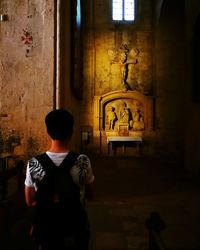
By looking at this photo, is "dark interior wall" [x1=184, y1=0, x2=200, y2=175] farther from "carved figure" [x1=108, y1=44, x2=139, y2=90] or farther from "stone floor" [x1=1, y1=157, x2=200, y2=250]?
"carved figure" [x1=108, y1=44, x2=139, y2=90]

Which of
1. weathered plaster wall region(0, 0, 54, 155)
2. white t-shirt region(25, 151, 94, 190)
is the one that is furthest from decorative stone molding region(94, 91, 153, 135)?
white t-shirt region(25, 151, 94, 190)

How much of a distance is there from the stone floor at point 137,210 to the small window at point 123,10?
7023 mm

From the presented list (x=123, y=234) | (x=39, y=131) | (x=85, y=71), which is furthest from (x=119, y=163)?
(x=123, y=234)

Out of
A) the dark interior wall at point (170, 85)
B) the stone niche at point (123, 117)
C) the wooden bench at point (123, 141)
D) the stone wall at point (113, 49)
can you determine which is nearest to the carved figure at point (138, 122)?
the stone niche at point (123, 117)

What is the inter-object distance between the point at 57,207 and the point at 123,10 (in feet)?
41.8

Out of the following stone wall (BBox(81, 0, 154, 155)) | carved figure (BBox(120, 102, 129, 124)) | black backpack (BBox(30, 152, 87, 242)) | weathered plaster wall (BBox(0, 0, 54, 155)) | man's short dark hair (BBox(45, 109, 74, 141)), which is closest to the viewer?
black backpack (BBox(30, 152, 87, 242))

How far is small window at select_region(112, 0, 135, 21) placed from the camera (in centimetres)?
1330

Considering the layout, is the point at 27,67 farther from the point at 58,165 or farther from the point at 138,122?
the point at 138,122

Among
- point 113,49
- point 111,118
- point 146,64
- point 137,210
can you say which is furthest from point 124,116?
point 137,210

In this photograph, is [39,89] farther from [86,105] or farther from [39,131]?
[86,105]

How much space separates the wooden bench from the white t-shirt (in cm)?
1047

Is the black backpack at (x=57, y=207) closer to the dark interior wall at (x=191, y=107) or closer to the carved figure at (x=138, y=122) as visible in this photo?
the dark interior wall at (x=191, y=107)

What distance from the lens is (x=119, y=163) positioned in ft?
34.9

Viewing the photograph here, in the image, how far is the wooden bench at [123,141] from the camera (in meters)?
12.4
